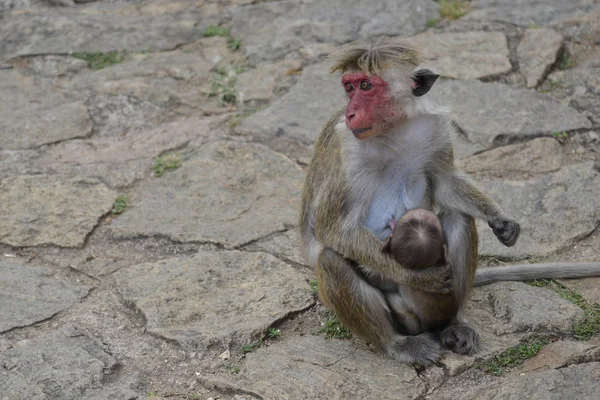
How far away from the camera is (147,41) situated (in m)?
8.77

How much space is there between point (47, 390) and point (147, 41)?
4.78m

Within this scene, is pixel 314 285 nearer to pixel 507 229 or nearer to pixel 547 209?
pixel 507 229

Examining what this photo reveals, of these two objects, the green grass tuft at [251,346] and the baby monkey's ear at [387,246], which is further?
the green grass tuft at [251,346]

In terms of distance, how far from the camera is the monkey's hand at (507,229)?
494cm

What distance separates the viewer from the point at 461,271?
193 inches

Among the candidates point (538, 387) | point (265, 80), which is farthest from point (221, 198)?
point (538, 387)

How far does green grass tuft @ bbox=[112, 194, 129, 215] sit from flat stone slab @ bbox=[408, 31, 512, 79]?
2631mm

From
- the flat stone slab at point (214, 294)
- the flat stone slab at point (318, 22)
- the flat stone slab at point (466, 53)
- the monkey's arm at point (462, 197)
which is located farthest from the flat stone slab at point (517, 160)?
the flat stone slab at point (318, 22)

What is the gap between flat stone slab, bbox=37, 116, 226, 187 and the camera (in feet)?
22.6

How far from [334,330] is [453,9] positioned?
4.47 m

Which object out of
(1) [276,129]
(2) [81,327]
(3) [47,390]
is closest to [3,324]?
(2) [81,327]

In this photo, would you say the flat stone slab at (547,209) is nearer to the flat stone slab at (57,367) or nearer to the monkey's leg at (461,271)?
the monkey's leg at (461,271)

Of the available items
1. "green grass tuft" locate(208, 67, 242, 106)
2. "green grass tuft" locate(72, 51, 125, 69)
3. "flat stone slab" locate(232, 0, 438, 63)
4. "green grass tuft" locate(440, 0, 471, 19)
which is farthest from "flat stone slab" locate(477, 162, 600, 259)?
"green grass tuft" locate(72, 51, 125, 69)

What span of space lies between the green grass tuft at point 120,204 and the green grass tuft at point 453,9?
3.69 metres
